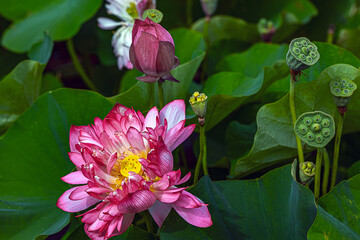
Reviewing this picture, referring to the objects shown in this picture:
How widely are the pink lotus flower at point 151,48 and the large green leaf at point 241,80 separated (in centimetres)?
12

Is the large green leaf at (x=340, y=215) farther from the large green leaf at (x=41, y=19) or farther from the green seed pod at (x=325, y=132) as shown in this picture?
the large green leaf at (x=41, y=19)

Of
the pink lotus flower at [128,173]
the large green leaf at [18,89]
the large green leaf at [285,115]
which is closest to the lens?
the pink lotus flower at [128,173]

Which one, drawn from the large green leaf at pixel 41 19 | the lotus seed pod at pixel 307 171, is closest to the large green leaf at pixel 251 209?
the lotus seed pod at pixel 307 171

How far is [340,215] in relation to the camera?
53 cm

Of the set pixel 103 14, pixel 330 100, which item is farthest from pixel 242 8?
pixel 330 100

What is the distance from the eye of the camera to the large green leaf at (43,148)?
675 millimetres

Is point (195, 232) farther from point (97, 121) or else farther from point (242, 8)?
point (242, 8)

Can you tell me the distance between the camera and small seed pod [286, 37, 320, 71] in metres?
0.48

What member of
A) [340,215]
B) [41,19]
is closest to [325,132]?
[340,215]

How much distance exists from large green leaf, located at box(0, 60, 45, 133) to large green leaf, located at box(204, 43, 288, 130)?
1.11 ft

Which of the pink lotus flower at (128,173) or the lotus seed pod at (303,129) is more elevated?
the lotus seed pod at (303,129)

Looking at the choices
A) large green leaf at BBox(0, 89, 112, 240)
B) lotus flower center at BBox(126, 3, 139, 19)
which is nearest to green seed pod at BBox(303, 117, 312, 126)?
large green leaf at BBox(0, 89, 112, 240)

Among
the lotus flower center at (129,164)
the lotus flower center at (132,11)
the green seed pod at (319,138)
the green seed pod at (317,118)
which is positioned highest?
the lotus flower center at (132,11)

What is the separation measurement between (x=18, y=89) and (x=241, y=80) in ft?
1.44
